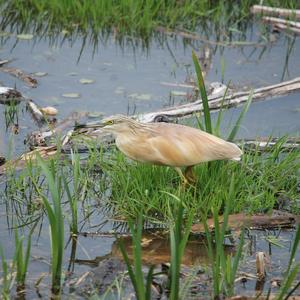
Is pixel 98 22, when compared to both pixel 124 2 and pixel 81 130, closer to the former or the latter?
pixel 124 2

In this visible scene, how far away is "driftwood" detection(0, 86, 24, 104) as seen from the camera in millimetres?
7383

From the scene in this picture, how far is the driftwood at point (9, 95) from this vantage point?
7.38 meters

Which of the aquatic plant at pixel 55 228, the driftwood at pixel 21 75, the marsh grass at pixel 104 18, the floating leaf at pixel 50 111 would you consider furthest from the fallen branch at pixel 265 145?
the marsh grass at pixel 104 18

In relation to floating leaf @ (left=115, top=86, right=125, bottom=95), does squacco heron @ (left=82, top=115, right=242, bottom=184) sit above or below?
above

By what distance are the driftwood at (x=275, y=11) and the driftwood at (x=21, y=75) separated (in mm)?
2925

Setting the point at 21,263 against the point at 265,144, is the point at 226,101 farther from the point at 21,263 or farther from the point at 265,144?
the point at 21,263

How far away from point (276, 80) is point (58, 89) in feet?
6.68

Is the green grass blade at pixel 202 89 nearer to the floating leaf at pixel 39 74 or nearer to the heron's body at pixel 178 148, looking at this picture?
the heron's body at pixel 178 148

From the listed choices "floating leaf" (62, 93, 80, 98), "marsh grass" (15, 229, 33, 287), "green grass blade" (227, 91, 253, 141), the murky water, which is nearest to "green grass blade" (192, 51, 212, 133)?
"green grass blade" (227, 91, 253, 141)

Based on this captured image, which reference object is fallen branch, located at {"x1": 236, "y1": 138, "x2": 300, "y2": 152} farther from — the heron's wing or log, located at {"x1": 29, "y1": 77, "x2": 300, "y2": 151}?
the heron's wing

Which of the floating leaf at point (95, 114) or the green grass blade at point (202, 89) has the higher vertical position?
the green grass blade at point (202, 89)

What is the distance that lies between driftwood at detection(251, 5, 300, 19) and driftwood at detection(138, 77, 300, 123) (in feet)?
6.95

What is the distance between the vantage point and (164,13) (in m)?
9.62

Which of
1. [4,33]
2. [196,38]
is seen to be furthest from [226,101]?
[4,33]
